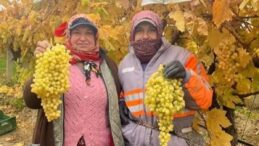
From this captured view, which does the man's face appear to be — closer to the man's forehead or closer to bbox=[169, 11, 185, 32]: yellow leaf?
the man's forehead

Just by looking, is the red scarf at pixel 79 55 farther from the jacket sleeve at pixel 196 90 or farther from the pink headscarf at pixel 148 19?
the jacket sleeve at pixel 196 90

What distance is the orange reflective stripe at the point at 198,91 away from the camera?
221 centimetres

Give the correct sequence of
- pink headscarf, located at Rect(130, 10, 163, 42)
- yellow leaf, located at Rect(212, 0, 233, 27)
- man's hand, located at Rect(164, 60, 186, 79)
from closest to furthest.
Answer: yellow leaf, located at Rect(212, 0, 233, 27) < man's hand, located at Rect(164, 60, 186, 79) < pink headscarf, located at Rect(130, 10, 163, 42)

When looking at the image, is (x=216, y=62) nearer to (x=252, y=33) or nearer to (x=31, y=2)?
(x=252, y=33)

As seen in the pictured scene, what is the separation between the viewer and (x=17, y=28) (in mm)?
2760

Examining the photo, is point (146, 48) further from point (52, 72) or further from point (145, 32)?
point (52, 72)

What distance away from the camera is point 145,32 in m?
2.40

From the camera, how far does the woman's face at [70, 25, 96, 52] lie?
8.06 feet

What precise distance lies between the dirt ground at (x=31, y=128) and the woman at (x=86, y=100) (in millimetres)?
4778

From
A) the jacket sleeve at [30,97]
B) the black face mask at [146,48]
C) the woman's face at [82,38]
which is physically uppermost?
the woman's face at [82,38]

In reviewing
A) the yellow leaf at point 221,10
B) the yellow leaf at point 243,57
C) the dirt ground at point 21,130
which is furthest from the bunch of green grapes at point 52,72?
the dirt ground at point 21,130

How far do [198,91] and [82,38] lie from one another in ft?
2.22

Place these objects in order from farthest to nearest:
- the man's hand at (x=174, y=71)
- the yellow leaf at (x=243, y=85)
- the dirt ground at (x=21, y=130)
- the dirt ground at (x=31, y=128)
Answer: the dirt ground at (x=21, y=130)
the dirt ground at (x=31, y=128)
the yellow leaf at (x=243, y=85)
the man's hand at (x=174, y=71)

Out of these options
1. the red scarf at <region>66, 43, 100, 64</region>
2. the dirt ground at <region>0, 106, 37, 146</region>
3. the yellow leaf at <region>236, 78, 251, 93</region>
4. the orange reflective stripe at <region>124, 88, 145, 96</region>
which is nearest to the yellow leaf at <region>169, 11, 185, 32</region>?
the orange reflective stripe at <region>124, 88, 145, 96</region>
